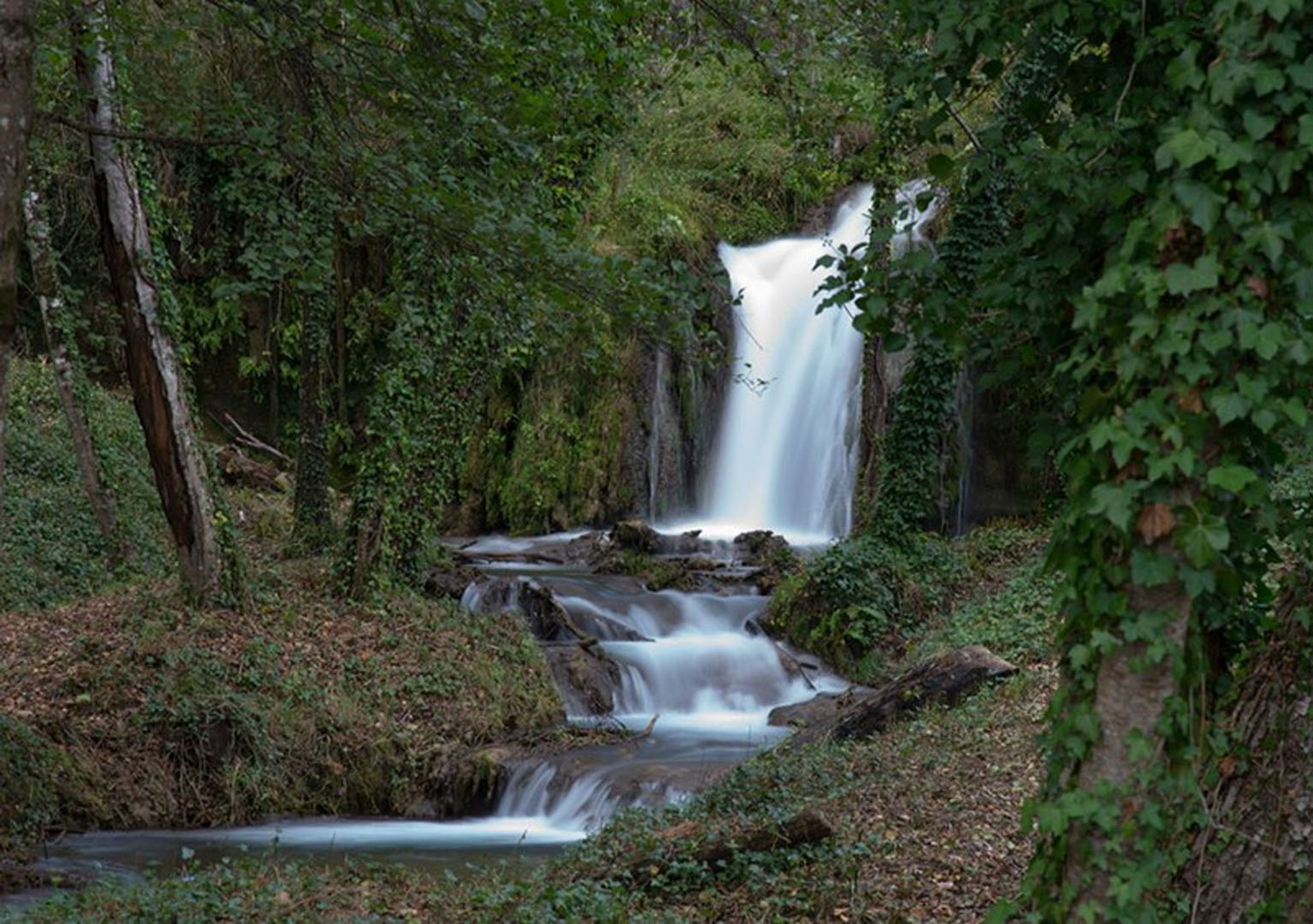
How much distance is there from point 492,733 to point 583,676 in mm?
1698

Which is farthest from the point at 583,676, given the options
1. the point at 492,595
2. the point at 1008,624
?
the point at 1008,624

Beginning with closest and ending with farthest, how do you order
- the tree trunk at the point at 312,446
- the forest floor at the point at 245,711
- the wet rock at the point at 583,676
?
the forest floor at the point at 245,711, the wet rock at the point at 583,676, the tree trunk at the point at 312,446

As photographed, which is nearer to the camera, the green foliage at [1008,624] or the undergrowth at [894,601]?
the green foliage at [1008,624]

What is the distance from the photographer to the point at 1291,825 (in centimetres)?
392

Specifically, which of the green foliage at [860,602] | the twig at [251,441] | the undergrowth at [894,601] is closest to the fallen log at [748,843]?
the undergrowth at [894,601]

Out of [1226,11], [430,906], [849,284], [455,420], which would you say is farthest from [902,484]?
[1226,11]

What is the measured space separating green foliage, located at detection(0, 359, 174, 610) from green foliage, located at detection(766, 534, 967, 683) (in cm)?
765

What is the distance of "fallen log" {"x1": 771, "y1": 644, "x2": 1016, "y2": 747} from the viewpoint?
10.1 meters

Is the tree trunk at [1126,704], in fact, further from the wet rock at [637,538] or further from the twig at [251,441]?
the twig at [251,441]

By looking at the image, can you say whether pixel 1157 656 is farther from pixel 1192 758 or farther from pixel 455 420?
pixel 455 420

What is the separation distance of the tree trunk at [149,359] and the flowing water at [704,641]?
3.14 metres

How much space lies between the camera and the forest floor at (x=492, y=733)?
251 inches

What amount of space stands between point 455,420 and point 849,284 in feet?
34.1

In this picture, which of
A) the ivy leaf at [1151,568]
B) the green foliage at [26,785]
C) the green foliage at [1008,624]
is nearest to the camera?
the ivy leaf at [1151,568]
